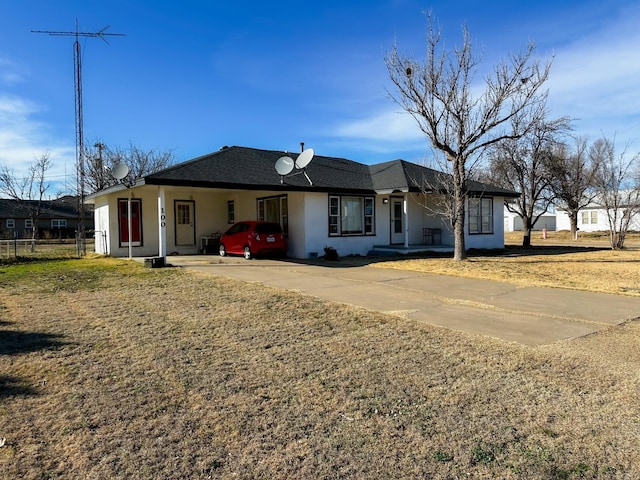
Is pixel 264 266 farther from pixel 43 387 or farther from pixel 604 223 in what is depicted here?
pixel 604 223

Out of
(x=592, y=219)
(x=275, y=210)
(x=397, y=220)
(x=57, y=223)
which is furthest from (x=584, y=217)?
(x=57, y=223)

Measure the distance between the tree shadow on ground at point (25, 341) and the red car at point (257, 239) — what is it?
10.1 m

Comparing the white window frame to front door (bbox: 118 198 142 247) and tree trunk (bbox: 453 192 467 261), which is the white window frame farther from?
front door (bbox: 118 198 142 247)

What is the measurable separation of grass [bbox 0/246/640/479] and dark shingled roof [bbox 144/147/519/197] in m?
8.56

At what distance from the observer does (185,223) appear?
19406 millimetres

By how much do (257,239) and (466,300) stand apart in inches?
354

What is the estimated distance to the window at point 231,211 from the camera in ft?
67.0

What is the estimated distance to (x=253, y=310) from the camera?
7.35 metres

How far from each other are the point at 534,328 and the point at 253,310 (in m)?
4.12

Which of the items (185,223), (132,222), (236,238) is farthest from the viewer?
(185,223)

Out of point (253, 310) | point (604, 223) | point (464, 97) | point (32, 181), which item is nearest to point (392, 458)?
point (253, 310)

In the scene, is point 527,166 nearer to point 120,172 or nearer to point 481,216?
point 481,216

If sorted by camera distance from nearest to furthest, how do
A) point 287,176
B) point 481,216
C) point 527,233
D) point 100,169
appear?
point 287,176 → point 481,216 → point 527,233 → point 100,169

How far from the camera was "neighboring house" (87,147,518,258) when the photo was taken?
16.7 meters
